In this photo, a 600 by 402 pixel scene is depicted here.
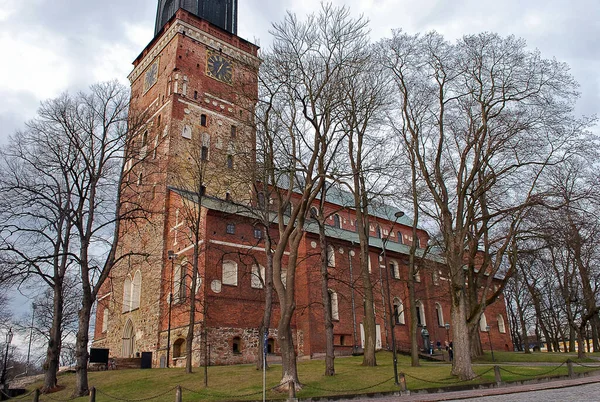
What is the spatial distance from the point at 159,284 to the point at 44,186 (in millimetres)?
12877

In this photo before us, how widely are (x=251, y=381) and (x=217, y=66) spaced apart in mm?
30471

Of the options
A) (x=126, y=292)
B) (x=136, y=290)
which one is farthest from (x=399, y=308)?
(x=126, y=292)

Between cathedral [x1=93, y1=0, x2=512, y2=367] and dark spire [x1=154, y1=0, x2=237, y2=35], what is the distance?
124 millimetres

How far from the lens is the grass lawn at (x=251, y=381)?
1683 centimetres

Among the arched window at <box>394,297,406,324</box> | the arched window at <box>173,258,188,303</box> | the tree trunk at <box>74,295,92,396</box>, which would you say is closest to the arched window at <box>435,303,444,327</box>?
the arched window at <box>394,297,406,324</box>

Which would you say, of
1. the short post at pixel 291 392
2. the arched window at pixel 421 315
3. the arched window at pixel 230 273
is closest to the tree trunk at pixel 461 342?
the short post at pixel 291 392

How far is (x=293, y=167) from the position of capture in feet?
61.3

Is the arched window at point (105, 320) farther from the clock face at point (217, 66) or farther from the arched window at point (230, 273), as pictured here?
the clock face at point (217, 66)

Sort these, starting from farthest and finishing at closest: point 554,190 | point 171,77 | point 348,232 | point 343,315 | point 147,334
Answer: point 348,232 → point 171,77 → point 343,315 → point 147,334 → point 554,190

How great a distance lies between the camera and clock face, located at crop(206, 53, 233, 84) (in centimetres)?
4184

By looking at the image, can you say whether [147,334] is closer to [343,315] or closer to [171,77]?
[343,315]

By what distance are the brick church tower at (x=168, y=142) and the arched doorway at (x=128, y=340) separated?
27mm

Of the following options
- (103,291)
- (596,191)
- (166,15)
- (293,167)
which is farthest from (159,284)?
(166,15)

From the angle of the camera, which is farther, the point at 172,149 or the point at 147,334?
the point at 172,149
